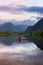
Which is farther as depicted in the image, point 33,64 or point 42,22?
point 42,22

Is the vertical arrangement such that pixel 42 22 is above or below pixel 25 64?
below

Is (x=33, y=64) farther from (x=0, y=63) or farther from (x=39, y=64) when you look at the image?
(x=0, y=63)

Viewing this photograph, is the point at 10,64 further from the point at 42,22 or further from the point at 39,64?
the point at 42,22

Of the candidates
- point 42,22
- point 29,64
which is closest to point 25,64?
point 29,64

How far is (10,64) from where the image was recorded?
16109mm

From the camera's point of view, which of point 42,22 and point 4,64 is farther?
point 42,22

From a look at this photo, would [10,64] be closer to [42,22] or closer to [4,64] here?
[4,64]

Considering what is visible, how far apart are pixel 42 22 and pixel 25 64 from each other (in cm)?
18488

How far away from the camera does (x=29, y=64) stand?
645 inches

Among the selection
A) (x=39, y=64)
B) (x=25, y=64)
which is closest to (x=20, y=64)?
(x=25, y=64)

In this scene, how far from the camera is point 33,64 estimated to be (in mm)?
16578

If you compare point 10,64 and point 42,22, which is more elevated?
point 10,64

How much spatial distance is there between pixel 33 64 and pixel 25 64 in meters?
0.68

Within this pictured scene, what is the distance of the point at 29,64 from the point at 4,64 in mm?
1974
